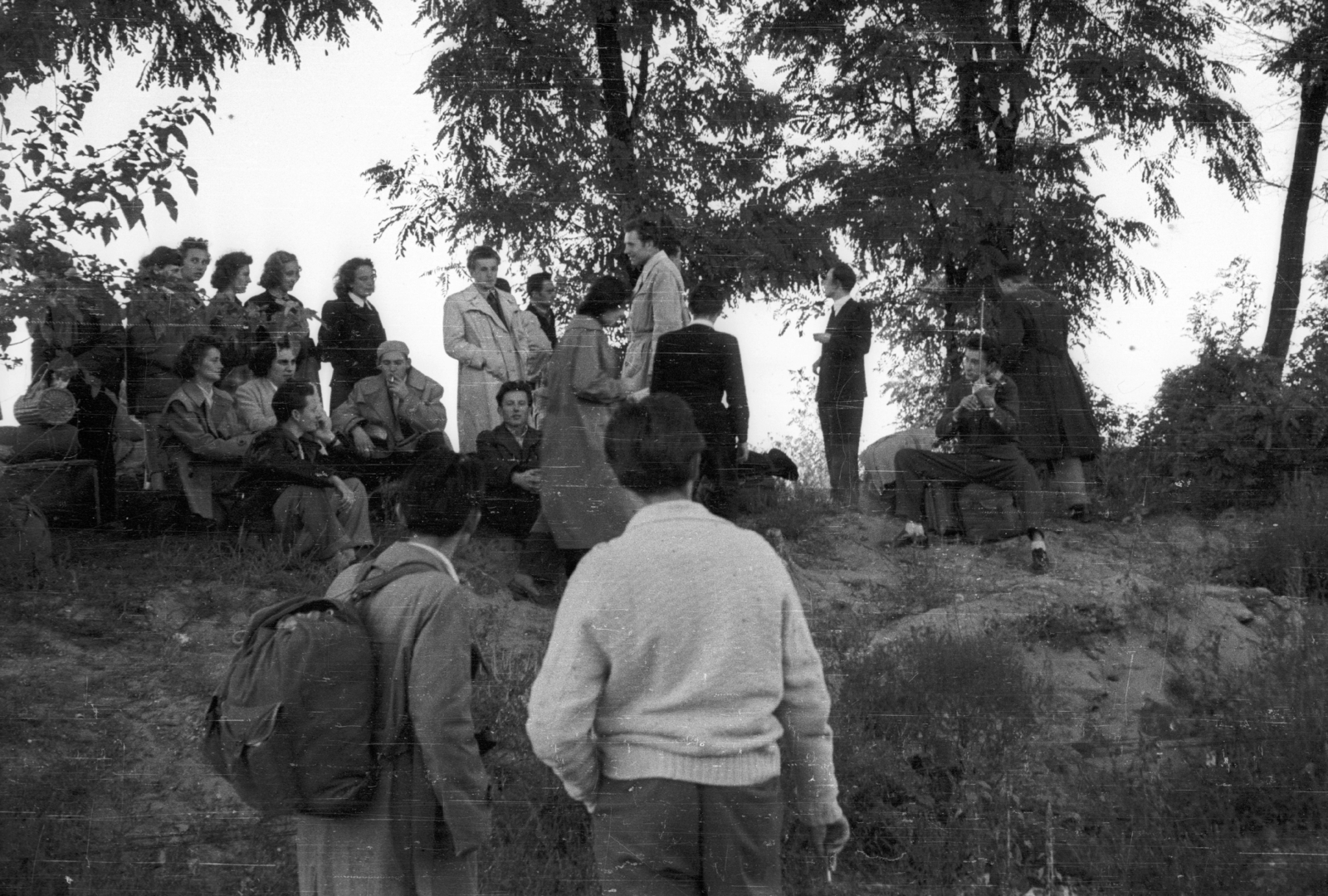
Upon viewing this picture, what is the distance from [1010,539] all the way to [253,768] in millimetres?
5917

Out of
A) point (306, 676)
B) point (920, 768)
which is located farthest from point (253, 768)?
point (920, 768)

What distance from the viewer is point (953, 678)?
6.23 m

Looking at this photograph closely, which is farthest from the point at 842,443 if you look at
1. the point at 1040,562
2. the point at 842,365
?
the point at 1040,562

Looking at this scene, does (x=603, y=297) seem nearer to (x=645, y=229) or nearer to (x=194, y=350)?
(x=645, y=229)

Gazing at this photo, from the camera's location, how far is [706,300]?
7.21m

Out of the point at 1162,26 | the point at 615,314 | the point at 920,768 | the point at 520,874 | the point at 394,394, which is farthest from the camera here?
the point at 1162,26

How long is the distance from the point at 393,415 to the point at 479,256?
110 cm

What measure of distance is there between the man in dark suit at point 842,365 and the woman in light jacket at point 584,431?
1.82m

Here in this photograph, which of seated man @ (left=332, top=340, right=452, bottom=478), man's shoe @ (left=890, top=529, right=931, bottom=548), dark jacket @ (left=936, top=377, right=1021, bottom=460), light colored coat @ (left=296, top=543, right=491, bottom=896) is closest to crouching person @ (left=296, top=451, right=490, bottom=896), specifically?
light colored coat @ (left=296, top=543, right=491, bottom=896)

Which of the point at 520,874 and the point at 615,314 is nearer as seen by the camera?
the point at 520,874

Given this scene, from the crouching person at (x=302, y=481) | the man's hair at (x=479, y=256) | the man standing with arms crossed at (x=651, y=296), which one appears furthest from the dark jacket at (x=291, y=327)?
the man standing with arms crossed at (x=651, y=296)

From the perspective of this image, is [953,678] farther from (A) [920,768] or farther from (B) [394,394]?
(B) [394,394]

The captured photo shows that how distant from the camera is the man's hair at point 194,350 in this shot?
702 cm

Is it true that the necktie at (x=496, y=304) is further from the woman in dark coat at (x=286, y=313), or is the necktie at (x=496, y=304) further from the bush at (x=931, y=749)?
the bush at (x=931, y=749)
